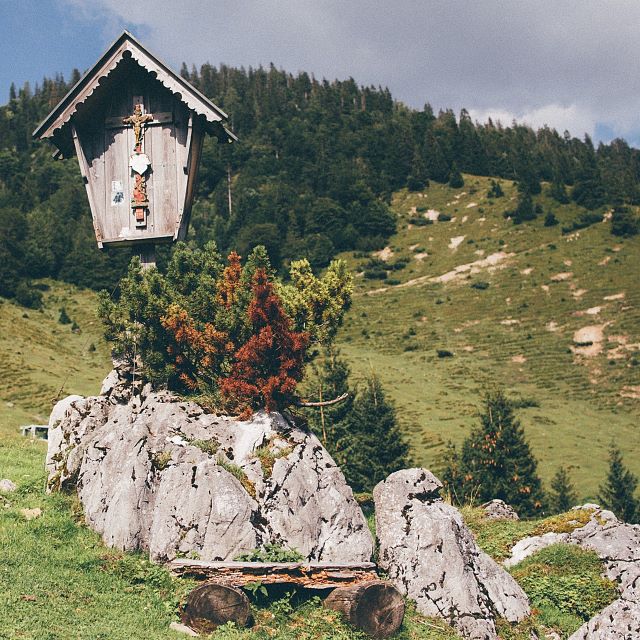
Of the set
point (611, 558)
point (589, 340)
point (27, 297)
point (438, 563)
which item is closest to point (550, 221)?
point (589, 340)

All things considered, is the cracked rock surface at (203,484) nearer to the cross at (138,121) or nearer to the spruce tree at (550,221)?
the cross at (138,121)

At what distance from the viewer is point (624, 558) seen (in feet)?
58.0

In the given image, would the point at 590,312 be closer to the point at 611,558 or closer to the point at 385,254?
the point at 385,254

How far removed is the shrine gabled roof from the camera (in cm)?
1875

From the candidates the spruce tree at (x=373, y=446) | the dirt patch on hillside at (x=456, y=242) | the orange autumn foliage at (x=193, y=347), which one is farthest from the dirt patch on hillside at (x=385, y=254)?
the orange autumn foliage at (x=193, y=347)

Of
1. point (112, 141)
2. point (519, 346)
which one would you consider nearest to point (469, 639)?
point (112, 141)

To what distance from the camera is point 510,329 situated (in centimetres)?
10844

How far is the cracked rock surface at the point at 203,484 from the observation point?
1494cm

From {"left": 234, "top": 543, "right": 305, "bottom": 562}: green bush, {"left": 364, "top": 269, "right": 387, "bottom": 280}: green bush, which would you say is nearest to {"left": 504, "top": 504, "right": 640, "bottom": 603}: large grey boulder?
{"left": 234, "top": 543, "right": 305, "bottom": 562}: green bush

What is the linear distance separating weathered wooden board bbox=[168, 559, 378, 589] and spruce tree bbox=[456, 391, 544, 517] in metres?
27.4

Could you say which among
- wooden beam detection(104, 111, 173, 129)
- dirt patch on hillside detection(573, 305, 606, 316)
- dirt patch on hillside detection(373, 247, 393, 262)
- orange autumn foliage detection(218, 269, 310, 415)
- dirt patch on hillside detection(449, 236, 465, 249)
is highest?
dirt patch on hillside detection(449, 236, 465, 249)

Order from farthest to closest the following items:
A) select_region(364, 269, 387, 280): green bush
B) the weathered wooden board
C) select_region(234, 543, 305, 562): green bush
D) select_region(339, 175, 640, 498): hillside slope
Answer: select_region(364, 269, 387, 280): green bush, select_region(339, 175, 640, 498): hillside slope, select_region(234, 543, 305, 562): green bush, the weathered wooden board

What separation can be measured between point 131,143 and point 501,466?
1237 inches

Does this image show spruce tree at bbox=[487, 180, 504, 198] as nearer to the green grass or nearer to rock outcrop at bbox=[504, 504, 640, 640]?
rock outcrop at bbox=[504, 504, 640, 640]
